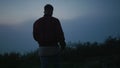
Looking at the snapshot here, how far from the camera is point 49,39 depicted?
5.65 m

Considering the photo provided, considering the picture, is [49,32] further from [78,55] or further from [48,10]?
[78,55]

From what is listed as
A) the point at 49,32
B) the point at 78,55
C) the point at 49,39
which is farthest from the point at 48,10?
the point at 78,55

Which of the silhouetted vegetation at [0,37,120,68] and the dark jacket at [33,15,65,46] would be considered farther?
the silhouetted vegetation at [0,37,120,68]

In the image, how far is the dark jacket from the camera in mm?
5672

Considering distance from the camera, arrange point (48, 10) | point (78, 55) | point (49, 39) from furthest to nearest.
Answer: point (78, 55), point (48, 10), point (49, 39)

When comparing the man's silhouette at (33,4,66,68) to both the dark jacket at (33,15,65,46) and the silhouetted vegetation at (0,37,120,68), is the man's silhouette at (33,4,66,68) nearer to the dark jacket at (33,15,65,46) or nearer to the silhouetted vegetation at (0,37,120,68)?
the dark jacket at (33,15,65,46)

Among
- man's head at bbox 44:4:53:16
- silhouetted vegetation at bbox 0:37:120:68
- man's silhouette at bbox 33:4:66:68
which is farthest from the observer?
silhouetted vegetation at bbox 0:37:120:68

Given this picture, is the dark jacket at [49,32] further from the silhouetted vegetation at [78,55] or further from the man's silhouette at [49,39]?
the silhouetted vegetation at [78,55]

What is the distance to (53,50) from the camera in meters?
5.64

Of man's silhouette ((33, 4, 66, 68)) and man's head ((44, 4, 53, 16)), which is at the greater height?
man's head ((44, 4, 53, 16))

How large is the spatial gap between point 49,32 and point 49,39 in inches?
5.5

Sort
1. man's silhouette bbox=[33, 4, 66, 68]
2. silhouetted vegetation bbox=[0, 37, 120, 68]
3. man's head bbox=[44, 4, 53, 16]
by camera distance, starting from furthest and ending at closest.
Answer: silhouetted vegetation bbox=[0, 37, 120, 68] < man's head bbox=[44, 4, 53, 16] < man's silhouette bbox=[33, 4, 66, 68]

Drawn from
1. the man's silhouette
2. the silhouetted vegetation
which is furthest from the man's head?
Answer: the silhouetted vegetation

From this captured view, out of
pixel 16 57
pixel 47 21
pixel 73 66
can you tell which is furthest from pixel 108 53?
pixel 47 21
